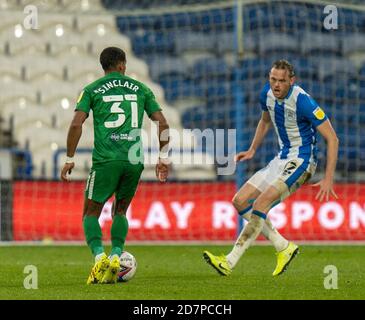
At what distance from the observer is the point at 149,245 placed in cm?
1407

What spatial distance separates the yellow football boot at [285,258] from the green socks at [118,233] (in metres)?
1.30

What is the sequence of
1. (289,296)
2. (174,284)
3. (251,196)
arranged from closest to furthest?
(289,296) → (174,284) → (251,196)

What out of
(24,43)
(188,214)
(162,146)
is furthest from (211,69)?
(162,146)

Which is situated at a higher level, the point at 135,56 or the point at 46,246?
the point at 135,56

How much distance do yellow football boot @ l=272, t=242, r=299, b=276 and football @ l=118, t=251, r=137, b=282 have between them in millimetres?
1205

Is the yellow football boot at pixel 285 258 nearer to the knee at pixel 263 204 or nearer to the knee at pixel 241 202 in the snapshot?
the knee at pixel 263 204

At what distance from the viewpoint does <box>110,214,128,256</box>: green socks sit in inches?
328

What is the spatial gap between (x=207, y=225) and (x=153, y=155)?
1.88 meters

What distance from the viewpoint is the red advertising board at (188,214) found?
1461 cm

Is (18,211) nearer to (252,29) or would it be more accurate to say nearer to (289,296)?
(252,29)

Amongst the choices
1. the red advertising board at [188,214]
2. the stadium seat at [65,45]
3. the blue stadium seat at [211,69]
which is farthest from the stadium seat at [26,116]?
the red advertising board at [188,214]

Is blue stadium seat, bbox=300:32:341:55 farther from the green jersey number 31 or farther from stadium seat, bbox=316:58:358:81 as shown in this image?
the green jersey number 31

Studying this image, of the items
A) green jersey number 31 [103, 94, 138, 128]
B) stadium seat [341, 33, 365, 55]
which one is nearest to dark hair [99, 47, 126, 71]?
green jersey number 31 [103, 94, 138, 128]

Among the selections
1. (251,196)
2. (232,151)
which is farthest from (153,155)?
(251,196)
